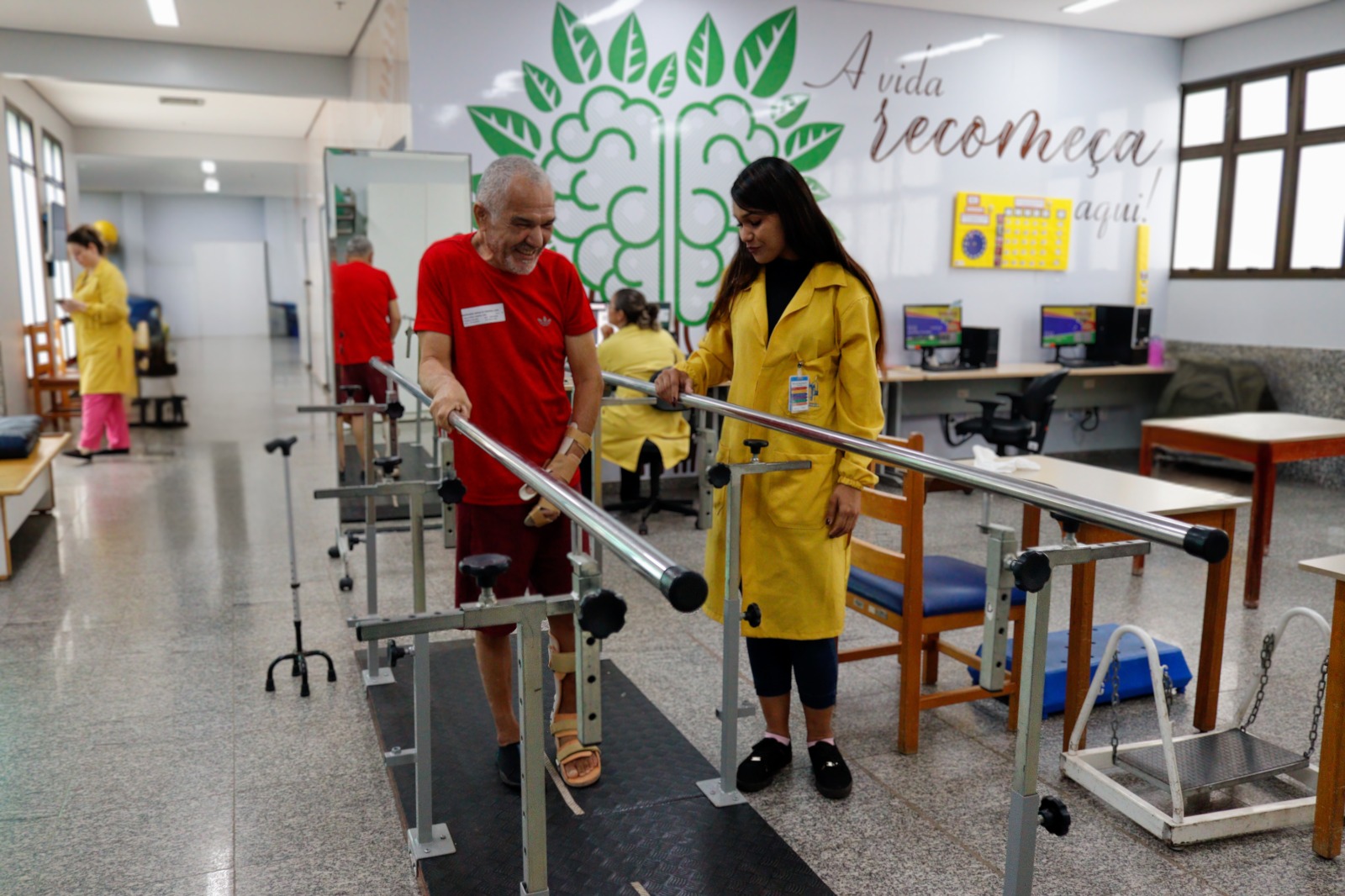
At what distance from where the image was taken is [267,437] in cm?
835

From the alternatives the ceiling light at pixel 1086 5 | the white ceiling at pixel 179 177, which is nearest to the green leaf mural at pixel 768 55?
the ceiling light at pixel 1086 5

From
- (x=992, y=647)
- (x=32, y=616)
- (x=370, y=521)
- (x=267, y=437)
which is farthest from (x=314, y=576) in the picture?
(x=267, y=437)

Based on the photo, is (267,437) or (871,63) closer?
(871,63)

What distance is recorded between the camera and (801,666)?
2.49 m

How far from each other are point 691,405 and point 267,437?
6762mm

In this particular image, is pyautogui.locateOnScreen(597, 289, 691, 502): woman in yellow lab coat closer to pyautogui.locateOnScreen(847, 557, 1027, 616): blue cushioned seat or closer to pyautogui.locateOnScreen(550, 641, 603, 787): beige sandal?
pyautogui.locateOnScreen(847, 557, 1027, 616): blue cushioned seat

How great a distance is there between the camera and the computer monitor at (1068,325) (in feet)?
24.9

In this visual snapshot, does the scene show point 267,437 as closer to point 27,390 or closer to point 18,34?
point 27,390

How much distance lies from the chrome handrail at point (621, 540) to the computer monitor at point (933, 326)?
562 centimetres

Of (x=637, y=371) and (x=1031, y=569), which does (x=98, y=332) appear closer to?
(x=637, y=371)

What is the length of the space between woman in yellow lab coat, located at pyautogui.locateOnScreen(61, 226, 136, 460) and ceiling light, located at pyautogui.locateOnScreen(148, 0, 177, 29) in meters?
1.61

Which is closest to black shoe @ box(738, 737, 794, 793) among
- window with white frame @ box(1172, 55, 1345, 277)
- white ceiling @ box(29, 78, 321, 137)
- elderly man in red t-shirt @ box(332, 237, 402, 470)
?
elderly man in red t-shirt @ box(332, 237, 402, 470)

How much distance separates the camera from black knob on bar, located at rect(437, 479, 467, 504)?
218 centimetres

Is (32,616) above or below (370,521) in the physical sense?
below
